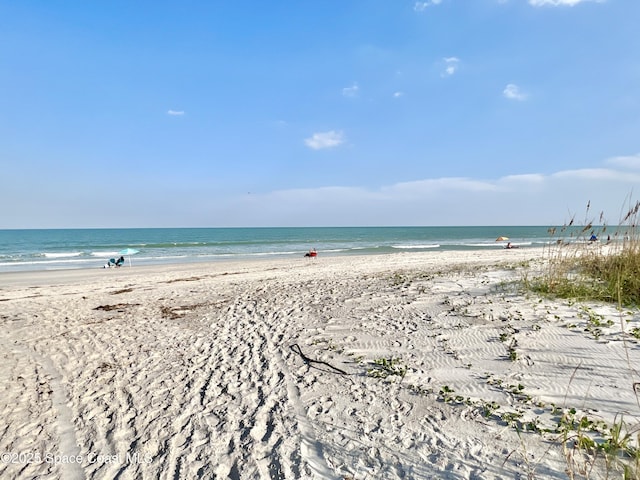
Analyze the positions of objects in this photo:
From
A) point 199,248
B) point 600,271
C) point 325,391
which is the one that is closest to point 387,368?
point 325,391

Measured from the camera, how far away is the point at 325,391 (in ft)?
12.2

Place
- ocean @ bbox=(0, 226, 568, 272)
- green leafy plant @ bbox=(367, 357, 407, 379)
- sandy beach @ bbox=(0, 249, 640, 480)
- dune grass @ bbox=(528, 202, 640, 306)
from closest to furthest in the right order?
sandy beach @ bbox=(0, 249, 640, 480)
green leafy plant @ bbox=(367, 357, 407, 379)
dune grass @ bbox=(528, 202, 640, 306)
ocean @ bbox=(0, 226, 568, 272)

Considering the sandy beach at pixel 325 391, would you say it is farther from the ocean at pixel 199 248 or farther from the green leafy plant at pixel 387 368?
the ocean at pixel 199 248

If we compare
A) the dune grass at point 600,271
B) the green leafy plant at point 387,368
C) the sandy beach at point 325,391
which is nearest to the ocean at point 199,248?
the dune grass at point 600,271

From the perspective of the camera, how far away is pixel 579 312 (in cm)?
531

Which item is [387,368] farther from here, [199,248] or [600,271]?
[199,248]

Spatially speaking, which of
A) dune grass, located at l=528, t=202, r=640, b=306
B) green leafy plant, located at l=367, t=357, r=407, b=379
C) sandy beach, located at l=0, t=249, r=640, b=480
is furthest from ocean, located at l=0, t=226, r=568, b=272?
green leafy plant, located at l=367, t=357, r=407, b=379

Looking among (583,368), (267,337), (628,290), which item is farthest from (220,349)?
(628,290)

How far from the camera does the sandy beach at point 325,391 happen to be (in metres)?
2.68

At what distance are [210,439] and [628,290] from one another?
22.7 ft

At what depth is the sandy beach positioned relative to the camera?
2680 millimetres

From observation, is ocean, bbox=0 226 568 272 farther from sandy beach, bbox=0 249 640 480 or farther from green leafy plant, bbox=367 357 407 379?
green leafy plant, bbox=367 357 407 379

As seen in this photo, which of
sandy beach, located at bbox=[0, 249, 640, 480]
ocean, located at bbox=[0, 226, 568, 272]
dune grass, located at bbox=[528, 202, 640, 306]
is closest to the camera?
sandy beach, located at bbox=[0, 249, 640, 480]

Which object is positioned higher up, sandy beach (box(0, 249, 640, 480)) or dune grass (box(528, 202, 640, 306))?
dune grass (box(528, 202, 640, 306))
